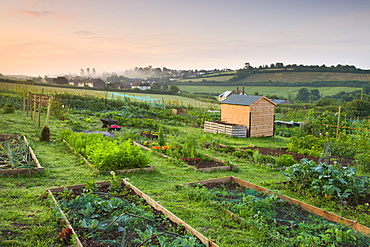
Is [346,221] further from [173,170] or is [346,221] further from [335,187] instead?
[173,170]

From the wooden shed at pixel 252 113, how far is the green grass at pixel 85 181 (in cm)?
661

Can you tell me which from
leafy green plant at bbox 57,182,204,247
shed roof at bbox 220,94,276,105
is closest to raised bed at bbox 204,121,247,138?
shed roof at bbox 220,94,276,105

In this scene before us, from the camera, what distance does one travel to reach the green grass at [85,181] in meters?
3.86

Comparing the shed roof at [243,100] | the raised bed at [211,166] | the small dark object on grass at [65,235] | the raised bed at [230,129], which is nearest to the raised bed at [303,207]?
the raised bed at [211,166]

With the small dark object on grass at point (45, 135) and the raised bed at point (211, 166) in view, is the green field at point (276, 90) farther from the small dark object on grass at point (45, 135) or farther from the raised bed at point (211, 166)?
the raised bed at point (211, 166)

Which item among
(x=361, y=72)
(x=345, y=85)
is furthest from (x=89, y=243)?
(x=361, y=72)

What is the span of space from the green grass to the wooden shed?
6612mm

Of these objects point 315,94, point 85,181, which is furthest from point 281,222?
point 315,94

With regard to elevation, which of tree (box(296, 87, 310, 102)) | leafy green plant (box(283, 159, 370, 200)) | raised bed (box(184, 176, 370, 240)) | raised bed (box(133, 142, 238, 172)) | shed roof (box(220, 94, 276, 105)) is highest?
tree (box(296, 87, 310, 102))

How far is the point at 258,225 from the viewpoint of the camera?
4172mm

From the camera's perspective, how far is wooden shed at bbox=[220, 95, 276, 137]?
1540cm

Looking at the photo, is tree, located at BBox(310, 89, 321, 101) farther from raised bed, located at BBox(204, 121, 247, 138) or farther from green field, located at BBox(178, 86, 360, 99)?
raised bed, located at BBox(204, 121, 247, 138)

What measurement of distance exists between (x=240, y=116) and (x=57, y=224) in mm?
12866

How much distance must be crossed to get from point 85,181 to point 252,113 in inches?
430
